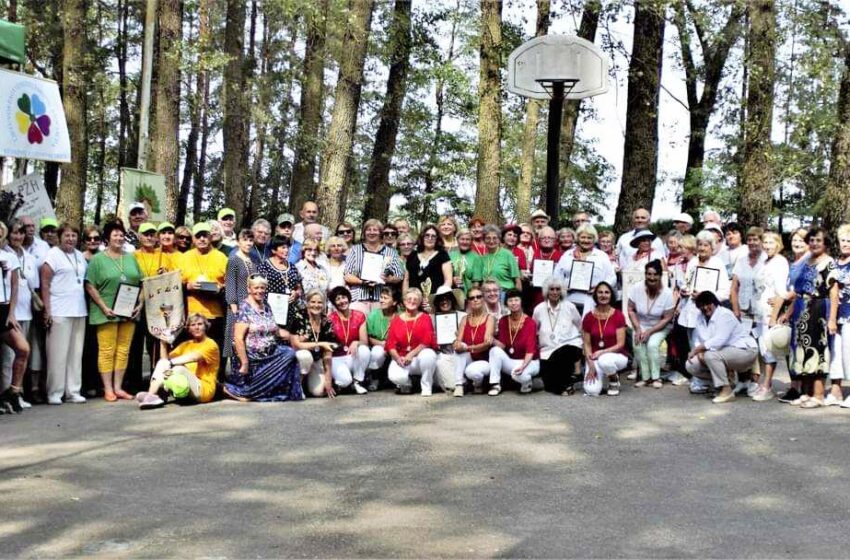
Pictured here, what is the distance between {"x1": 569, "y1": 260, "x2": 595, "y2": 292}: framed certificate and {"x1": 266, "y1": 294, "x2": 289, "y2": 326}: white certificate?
3366mm

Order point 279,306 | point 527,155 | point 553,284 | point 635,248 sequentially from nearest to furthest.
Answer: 1. point 279,306
2. point 553,284
3. point 635,248
4. point 527,155

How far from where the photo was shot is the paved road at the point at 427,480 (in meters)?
5.62

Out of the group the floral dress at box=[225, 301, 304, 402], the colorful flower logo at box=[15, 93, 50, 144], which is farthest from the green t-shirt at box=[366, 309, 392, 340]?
the colorful flower logo at box=[15, 93, 50, 144]

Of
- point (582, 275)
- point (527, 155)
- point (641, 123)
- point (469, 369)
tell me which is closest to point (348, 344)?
point (469, 369)

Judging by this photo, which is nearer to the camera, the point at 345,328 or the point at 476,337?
the point at 476,337

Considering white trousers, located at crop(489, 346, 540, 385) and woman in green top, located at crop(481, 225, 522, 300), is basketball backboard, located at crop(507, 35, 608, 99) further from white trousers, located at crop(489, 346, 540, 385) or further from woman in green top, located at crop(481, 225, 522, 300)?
white trousers, located at crop(489, 346, 540, 385)

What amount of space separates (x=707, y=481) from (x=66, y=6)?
54.1 ft

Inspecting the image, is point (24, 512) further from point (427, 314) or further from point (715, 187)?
point (715, 187)

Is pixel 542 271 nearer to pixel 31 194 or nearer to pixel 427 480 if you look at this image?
pixel 427 480

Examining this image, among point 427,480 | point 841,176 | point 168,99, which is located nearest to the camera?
point 427,480

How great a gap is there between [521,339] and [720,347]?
206cm

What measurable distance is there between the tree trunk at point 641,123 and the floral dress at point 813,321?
21.1ft

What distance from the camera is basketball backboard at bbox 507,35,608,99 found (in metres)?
13.1

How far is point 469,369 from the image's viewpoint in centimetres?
1103
